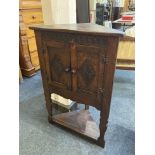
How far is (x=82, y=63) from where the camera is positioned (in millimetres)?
1285

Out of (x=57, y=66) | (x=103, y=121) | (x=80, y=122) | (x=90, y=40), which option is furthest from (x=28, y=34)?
(x=103, y=121)

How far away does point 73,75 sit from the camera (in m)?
1.37

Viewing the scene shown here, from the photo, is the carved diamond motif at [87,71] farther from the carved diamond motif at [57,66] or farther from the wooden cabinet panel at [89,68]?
the carved diamond motif at [57,66]

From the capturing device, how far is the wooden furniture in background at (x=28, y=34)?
2.48m

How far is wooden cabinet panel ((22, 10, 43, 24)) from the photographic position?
252 centimetres

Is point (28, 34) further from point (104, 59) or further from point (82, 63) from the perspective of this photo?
point (104, 59)

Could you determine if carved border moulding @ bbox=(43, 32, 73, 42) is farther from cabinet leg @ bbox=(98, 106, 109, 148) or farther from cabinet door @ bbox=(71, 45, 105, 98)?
cabinet leg @ bbox=(98, 106, 109, 148)

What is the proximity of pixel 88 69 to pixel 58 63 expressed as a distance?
0.89 feet

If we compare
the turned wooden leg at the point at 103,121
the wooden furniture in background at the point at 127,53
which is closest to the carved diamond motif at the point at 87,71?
the turned wooden leg at the point at 103,121

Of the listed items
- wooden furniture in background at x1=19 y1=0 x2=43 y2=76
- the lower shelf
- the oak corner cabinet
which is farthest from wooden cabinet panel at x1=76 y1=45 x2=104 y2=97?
wooden furniture in background at x1=19 y1=0 x2=43 y2=76

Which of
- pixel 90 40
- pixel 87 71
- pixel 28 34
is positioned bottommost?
pixel 87 71

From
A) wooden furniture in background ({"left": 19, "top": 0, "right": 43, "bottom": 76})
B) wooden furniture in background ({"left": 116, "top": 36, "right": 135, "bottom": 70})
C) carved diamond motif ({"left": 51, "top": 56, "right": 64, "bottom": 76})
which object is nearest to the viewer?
carved diamond motif ({"left": 51, "top": 56, "right": 64, "bottom": 76})
